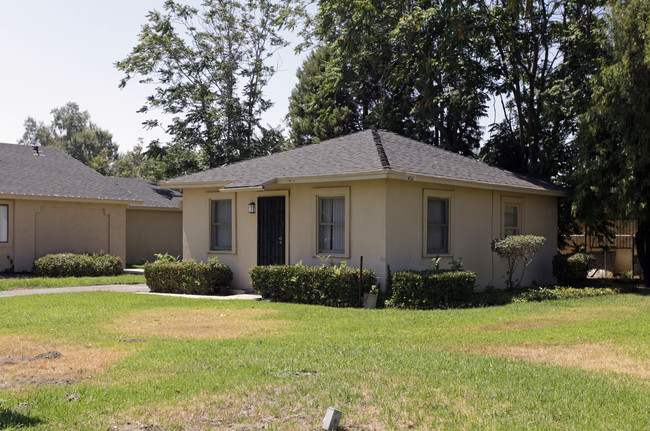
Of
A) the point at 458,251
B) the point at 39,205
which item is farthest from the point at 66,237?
the point at 458,251

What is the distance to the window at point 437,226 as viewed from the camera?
612 inches

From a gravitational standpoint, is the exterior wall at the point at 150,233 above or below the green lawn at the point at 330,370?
above

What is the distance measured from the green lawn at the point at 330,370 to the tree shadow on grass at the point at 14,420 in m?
0.02

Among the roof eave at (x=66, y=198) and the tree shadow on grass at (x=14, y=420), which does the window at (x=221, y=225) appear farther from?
the tree shadow on grass at (x=14, y=420)

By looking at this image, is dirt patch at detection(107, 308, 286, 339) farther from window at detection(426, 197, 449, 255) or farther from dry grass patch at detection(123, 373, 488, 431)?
window at detection(426, 197, 449, 255)

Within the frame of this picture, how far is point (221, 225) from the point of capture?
59.2ft

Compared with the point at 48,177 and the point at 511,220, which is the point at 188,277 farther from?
the point at 48,177

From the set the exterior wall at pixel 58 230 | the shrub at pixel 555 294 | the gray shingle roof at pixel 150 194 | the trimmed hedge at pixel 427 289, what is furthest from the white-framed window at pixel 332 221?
the gray shingle roof at pixel 150 194

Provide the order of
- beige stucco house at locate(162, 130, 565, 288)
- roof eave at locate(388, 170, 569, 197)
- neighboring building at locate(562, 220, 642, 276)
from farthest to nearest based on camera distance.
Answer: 1. neighboring building at locate(562, 220, 642, 276)
2. beige stucco house at locate(162, 130, 565, 288)
3. roof eave at locate(388, 170, 569, 197)

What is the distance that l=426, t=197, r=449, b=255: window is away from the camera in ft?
51.0

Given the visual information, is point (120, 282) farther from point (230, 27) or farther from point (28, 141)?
point (28, 141)

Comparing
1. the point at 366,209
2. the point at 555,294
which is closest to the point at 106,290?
the point at 366,209

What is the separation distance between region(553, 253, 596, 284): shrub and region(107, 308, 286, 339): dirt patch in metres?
9.49

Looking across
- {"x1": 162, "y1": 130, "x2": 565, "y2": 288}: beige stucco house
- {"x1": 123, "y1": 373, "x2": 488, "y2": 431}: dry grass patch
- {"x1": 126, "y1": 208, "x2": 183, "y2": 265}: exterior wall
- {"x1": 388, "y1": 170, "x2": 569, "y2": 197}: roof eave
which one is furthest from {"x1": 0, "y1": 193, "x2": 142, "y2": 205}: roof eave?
{"x1": 123, "y1": 373, "x2": 488, "y2": 431}: dry grass patch
